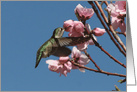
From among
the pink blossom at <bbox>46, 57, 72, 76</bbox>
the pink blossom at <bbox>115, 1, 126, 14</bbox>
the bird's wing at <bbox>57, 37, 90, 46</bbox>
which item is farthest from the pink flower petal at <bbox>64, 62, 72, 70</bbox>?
the pink blossom at <bbox>115, 1, 126, 14</bbox>

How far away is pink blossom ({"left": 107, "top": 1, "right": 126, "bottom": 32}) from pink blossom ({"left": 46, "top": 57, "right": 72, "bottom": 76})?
7.7 inches

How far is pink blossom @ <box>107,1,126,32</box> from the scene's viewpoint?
62cm

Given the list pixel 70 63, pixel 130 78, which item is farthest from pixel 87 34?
pixel 130 78

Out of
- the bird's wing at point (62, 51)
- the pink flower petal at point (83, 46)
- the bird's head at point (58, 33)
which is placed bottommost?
the pink flower petal at point (83, 46)

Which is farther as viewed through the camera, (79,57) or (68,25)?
(79,57)

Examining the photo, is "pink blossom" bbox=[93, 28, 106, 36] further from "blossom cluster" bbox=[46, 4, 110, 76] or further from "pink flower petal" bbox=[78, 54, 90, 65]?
"pink flower petal" bbox=[78, 54, 90, 65]

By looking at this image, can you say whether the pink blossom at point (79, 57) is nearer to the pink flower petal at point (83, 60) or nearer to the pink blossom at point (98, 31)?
the pink flower petal at point (83, 60)

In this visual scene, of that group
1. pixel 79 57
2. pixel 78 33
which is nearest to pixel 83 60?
pixel 79 57

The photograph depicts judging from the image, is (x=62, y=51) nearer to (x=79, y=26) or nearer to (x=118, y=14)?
(x=79, y=26)

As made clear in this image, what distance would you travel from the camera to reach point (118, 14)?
0.64 meters

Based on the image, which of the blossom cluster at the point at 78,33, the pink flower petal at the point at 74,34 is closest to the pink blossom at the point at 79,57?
the blossom cluster at the point at 78,33

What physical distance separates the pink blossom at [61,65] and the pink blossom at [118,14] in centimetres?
20

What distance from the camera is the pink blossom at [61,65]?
2.27 feet

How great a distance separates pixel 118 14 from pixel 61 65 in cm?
26
